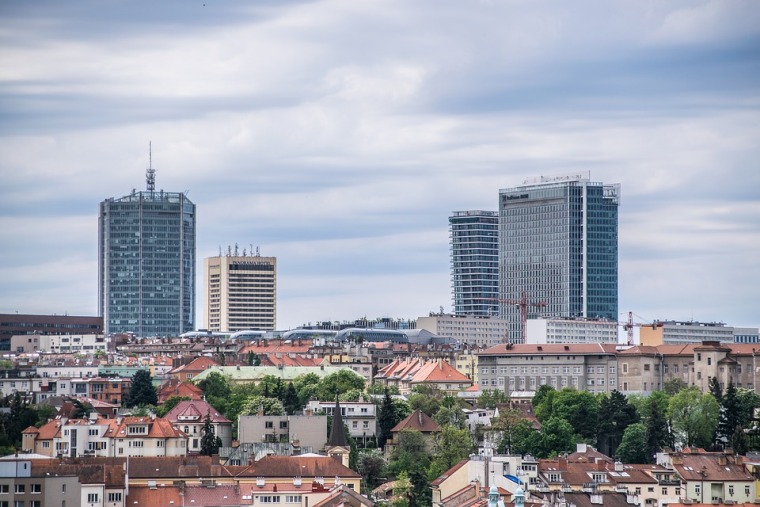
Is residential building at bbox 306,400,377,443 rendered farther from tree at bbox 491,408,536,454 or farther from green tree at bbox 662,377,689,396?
green tree at bbox 662,377,689,396

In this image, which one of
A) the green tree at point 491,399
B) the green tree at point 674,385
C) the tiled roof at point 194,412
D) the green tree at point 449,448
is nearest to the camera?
the green tree at point 449,448

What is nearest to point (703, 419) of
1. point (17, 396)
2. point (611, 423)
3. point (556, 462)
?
point (611, 423)

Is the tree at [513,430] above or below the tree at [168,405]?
below

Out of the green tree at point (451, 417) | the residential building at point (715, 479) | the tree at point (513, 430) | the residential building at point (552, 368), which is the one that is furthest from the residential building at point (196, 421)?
the residential building at point (552, 368)

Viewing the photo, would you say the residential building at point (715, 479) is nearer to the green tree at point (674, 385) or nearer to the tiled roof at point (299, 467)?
the tiled roof at point (299, 467)

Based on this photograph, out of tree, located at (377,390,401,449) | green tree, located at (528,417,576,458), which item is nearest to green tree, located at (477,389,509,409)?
tree, located at (377,390,401,449)

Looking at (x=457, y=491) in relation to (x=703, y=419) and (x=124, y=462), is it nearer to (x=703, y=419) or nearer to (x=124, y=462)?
(x=124, y=462)
